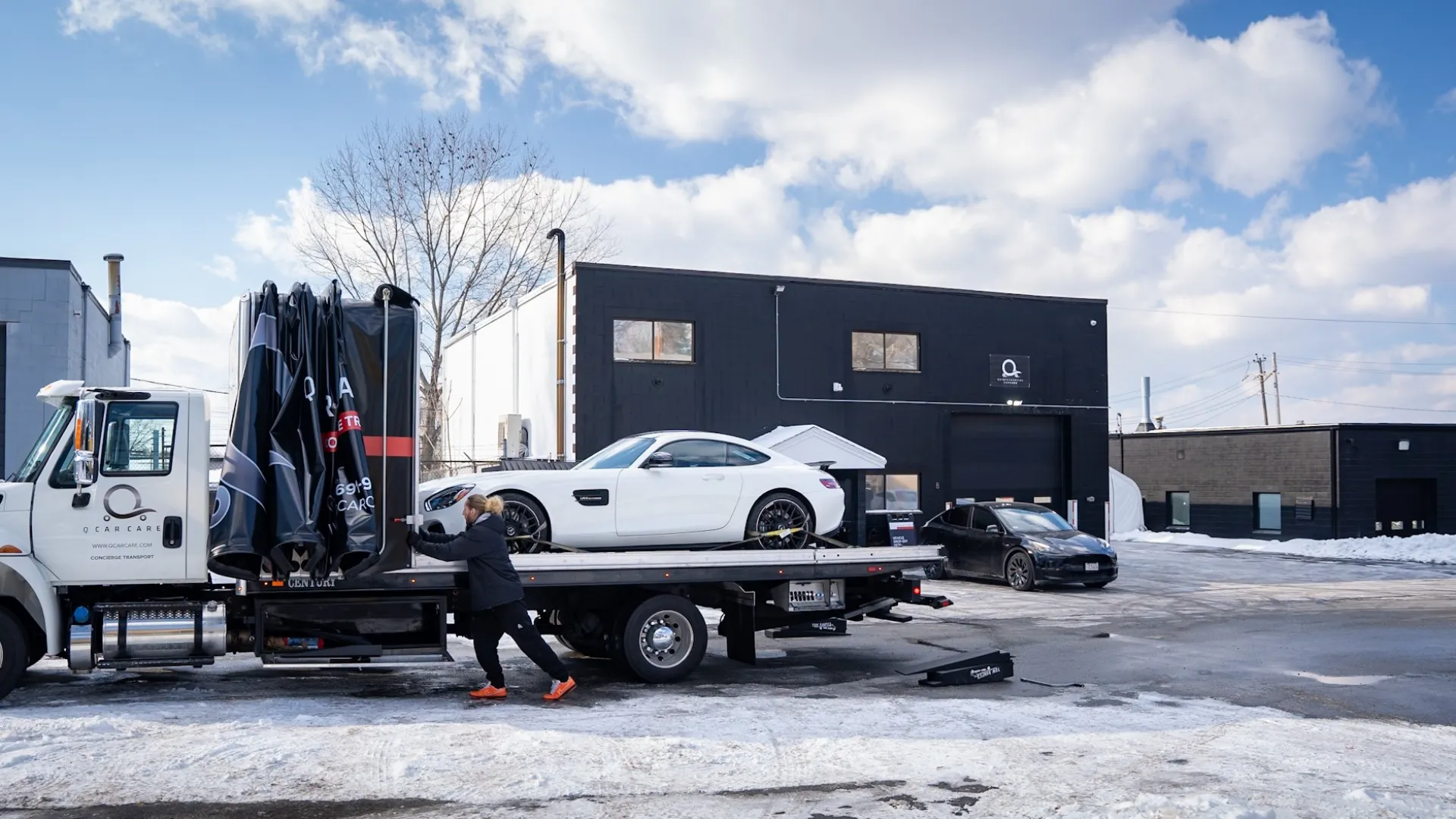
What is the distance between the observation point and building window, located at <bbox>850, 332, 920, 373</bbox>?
2538cm

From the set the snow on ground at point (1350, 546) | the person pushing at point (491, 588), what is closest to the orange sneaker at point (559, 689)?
the person pushing at point (491, 588)

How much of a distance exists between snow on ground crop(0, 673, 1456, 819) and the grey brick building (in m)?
11.7

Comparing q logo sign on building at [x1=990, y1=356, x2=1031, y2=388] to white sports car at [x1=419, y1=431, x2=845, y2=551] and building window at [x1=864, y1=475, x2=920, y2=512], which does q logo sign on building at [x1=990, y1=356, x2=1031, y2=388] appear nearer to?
building window at [x1=864, y1=475, x2=920, y2=512]

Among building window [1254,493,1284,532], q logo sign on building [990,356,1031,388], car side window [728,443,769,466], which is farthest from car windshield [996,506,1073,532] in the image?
building window [1254,493,1284,532]

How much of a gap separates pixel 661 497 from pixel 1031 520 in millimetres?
11841

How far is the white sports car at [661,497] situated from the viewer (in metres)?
10.1

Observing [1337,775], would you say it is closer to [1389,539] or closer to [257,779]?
[257,779]

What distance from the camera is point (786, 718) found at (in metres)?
8.73

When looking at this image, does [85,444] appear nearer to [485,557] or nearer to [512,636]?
[485,557]

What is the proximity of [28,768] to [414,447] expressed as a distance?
3.40 meters

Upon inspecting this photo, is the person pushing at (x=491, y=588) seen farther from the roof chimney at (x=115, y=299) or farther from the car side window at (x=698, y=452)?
the roof chimney at (x=115, y=299)

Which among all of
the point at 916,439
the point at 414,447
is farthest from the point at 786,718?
the point at 916,439

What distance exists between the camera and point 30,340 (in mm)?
18672

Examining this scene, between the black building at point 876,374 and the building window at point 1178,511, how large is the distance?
1471 centimetres
